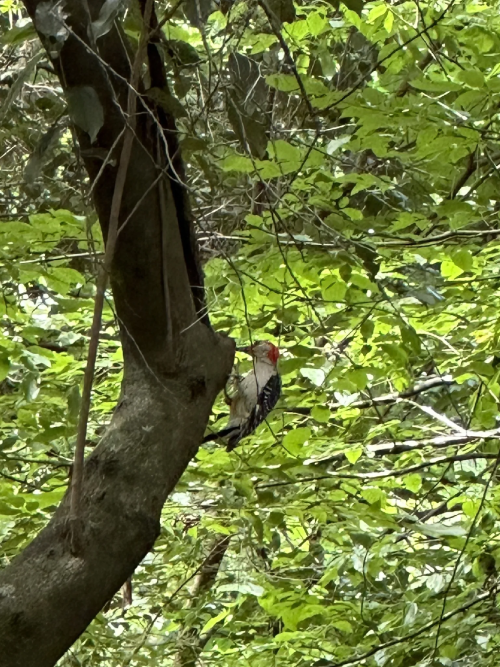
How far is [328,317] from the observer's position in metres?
2.69

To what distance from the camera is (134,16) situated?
1.26 m

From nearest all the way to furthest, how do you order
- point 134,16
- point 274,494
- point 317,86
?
point 134,16
point 317,86
point 274,494

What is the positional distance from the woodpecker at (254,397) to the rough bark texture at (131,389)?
1040mm

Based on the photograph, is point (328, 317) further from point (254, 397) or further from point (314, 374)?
point (254, 397)

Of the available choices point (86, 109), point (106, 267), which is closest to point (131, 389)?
point (106, 267)

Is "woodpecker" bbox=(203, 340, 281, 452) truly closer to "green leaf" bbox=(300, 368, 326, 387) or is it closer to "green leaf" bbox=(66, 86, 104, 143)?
"green leaf" bbox=(300, 368, 326, 387)

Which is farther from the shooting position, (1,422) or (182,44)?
(1,422)

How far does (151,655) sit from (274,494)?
1205mm

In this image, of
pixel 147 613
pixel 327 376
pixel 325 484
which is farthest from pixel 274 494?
pixel 147 613

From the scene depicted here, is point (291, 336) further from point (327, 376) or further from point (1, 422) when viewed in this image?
point (1, 422)

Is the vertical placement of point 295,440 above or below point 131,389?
below

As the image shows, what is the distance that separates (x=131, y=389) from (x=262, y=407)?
48.5 inches

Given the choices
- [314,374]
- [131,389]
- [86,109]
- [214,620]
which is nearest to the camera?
[86,109]

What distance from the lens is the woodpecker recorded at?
2.63 metres
